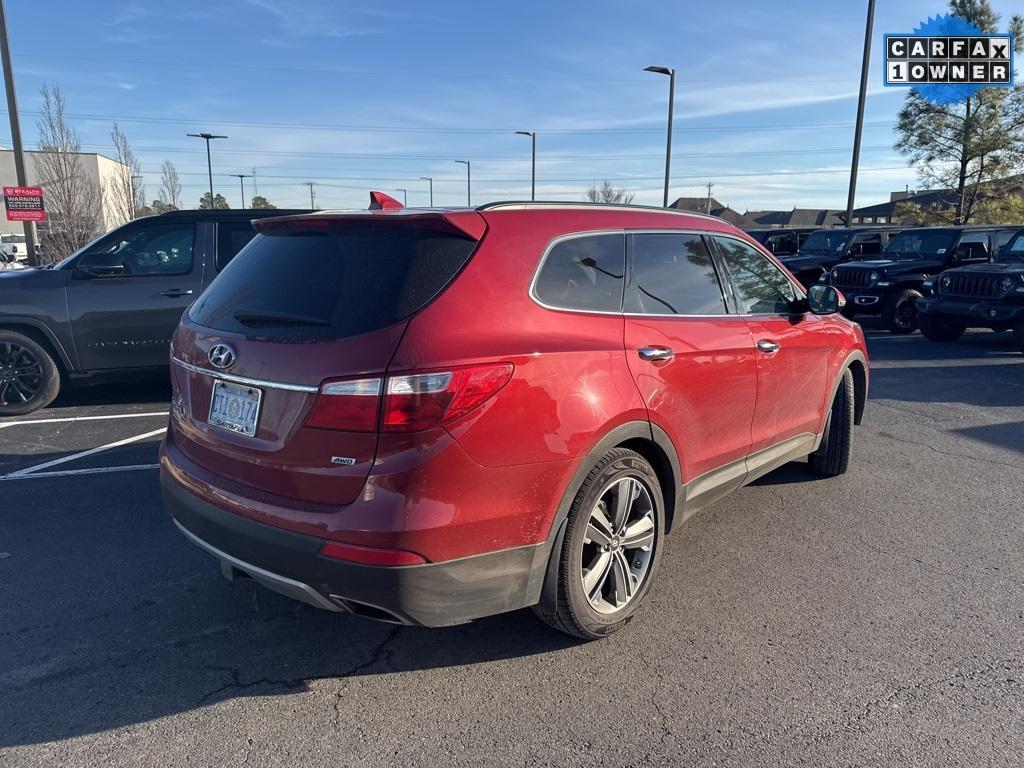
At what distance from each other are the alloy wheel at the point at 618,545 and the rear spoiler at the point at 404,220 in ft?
3.80

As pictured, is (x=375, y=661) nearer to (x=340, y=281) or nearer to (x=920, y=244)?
(x=340, y=281)

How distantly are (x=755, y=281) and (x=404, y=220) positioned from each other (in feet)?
7.63

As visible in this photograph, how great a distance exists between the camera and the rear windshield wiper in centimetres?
263

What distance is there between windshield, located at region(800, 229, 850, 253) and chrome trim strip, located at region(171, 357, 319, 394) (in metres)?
17.5

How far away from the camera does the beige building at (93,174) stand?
2739cm

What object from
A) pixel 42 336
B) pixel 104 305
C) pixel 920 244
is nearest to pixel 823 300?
pixel 104 305

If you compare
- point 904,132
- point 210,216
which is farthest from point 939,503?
point 904,132

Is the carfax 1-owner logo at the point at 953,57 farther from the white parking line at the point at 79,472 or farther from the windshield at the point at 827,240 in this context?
the white parking line at the point at 79,472

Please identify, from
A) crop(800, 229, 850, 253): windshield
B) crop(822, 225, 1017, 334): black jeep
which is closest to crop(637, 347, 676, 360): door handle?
crop(822, 225, 1017, 334): black jeep

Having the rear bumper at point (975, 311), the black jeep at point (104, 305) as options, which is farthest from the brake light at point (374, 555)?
the rear bumper at point (975, 311)

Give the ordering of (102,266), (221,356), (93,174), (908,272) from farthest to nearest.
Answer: (93,174)
(908,272)
(102,266)
(221,356)

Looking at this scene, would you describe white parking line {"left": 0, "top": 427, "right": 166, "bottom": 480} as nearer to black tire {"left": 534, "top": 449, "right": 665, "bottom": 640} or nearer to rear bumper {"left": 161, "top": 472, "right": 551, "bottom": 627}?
rear bumper {"left": 161, "top": 472, "right": 551, "bottom": 627}

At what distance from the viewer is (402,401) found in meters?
2.41

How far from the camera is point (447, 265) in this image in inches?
103
